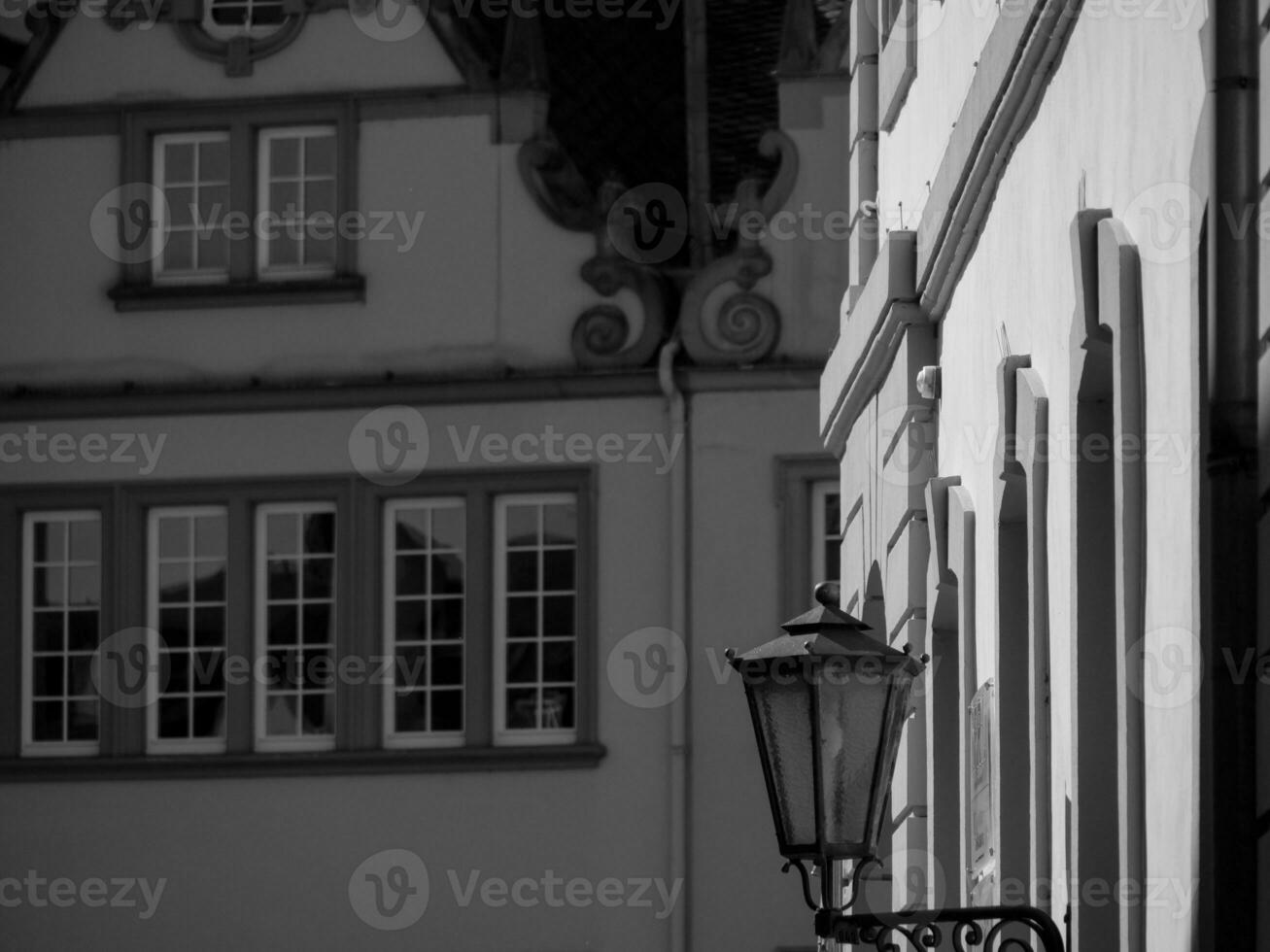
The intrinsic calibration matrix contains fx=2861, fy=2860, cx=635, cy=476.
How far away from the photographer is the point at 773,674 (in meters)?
5.83

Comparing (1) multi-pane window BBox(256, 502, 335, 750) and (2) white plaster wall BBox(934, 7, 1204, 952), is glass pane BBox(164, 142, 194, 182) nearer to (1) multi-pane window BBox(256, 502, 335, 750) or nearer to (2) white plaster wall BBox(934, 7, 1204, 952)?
(1) multi-pane window BBox(256, 502, 335, 750)

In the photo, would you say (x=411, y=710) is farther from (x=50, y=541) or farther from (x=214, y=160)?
(x=214, y=160)

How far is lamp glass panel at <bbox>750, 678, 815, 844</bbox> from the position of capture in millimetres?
5781

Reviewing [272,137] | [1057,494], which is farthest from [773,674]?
[272,137]

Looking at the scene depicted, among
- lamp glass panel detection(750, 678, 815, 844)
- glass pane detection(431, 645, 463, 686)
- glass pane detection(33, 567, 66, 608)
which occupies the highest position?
glass pane detection(33, 567, 66, 608)

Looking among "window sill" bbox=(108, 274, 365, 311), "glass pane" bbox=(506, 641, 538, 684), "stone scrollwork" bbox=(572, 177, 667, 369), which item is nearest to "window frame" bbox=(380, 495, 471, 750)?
"glass pane" bbox=(506, 641, 538, 684)

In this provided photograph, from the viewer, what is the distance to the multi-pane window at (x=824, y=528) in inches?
741

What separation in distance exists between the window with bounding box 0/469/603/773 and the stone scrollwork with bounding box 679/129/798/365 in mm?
1214

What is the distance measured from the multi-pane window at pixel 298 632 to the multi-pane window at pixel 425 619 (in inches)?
16.5

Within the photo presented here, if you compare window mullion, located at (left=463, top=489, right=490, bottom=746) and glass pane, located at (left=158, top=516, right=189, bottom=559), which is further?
glass pane, located at (left=158, top=516, right=189, bottom=559)

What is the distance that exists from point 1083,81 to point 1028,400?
89 centimetres

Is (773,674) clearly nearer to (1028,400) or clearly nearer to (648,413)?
(1028,400)

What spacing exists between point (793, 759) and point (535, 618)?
1333 centimetres

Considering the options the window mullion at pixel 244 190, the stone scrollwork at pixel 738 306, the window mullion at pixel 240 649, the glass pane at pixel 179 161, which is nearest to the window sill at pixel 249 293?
the window mullion at pixel 244 190
